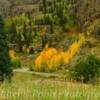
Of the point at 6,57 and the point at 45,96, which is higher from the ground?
the point at 45,96

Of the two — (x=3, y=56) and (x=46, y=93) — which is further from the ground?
(x=46, y=93)

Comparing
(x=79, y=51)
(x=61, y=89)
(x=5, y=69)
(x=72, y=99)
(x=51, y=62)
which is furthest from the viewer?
(x=79, y=51)

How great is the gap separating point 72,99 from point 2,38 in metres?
51.2

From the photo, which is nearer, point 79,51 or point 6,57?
point 6,57

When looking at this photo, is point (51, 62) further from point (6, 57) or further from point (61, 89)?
point (61, 89)

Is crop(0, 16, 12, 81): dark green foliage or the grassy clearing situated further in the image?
crop(0, 16, 12, 81): dark green foliage

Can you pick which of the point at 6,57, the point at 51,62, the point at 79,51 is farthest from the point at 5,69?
the point at 79,51

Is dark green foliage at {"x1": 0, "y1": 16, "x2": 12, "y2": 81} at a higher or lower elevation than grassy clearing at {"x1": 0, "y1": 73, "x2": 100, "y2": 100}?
lower

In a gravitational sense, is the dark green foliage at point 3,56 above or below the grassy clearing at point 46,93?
below

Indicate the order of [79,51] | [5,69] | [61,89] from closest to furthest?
[61,89], [5,69], [79,51]

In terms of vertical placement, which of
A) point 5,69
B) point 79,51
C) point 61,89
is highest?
point 61,89

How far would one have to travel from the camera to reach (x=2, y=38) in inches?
2397

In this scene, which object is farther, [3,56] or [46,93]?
[3,56]

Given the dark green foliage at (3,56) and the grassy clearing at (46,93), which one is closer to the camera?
the grassy clearing at (46,93)
